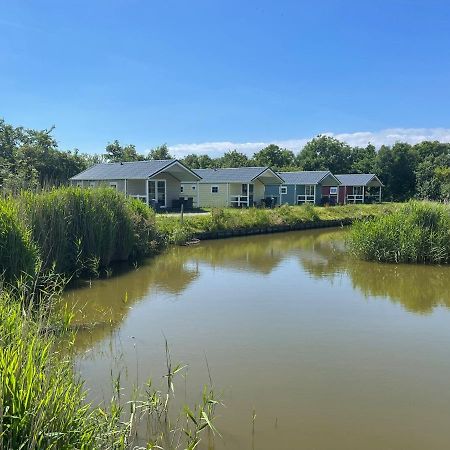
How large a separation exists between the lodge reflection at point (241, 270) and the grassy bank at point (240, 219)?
1.04 m

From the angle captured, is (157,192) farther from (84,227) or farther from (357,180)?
(357,180)

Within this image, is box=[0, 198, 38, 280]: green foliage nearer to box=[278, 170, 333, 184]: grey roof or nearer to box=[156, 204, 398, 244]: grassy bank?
box=[156, 204, 398, 244]: grassy bank

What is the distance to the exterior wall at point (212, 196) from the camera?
34.6m

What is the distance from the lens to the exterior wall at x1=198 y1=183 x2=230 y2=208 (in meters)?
34.6

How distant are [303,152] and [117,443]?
207 ft

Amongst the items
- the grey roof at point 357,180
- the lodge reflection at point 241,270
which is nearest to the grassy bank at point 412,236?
the lodge reflection at point 241,270

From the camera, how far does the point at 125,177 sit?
1125 inches

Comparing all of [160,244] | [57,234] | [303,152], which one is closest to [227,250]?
[160,244]

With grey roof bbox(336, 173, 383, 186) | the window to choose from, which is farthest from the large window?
the window

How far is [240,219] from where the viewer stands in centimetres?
2405

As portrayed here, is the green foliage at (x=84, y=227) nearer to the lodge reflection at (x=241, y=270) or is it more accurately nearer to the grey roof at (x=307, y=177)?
the lodge reflection at (x=241, y=270)

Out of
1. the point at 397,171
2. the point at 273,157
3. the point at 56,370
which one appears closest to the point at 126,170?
the point at 56,370

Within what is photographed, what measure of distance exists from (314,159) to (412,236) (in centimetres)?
4659

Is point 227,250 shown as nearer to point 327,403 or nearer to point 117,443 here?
point 327,403
